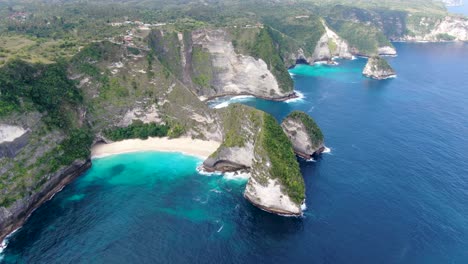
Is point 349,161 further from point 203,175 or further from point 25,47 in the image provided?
point 25,47

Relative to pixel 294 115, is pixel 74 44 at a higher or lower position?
higher

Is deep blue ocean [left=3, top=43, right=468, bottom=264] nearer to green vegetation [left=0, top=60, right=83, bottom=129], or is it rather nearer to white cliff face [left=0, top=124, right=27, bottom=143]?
white cliff face [left=0, top=124, right=27, bottom=143]

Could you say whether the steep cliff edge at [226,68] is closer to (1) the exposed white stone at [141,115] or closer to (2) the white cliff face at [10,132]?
(1) the exposed white stone at [141,115]

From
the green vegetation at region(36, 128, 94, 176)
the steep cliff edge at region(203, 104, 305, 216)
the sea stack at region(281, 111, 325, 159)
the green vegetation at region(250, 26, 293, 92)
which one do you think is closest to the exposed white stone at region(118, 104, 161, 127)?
the green vegetation at region(36, 128, 94, 176)

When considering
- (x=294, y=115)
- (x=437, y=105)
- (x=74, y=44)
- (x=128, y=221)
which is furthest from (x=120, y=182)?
(x=437, y=105)

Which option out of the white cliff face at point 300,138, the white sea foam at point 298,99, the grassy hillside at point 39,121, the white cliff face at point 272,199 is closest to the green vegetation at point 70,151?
the grassy hillside at point 39,121

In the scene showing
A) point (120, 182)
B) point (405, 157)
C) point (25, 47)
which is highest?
point (25, 47)

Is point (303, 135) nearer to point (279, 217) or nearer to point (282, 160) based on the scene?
point (282, 160)

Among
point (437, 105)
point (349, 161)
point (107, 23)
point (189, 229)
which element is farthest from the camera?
point (107, 23)
